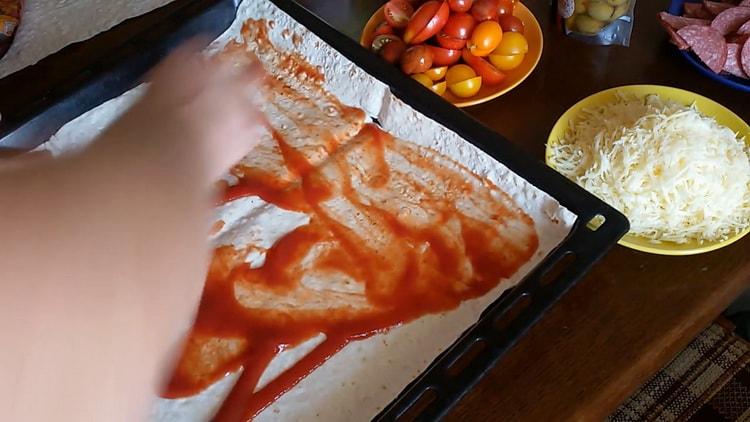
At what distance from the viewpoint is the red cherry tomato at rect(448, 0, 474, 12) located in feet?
3.50

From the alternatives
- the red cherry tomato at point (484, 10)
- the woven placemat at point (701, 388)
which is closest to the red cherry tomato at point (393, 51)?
the red cherry tomato at point (484, 10)

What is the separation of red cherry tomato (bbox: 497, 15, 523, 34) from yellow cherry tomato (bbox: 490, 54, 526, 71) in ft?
0.15

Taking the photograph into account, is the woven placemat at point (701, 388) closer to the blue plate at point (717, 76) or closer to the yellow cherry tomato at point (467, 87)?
the blue plate at point (717, 76)

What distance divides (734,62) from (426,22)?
0.42 metres

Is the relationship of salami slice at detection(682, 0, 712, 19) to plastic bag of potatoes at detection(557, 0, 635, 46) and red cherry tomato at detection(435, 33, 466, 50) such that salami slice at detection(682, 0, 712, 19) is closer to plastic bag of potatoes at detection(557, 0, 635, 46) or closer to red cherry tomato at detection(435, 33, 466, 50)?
plastic bag of potatoes at detection(557, 0, 635, 46)

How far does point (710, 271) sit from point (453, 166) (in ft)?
1.02

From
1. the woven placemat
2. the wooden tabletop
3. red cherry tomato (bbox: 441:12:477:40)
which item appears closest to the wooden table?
the wooden tabletop

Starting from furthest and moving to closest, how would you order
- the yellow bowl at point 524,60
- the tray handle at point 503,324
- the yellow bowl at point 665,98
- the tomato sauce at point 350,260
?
the yellow bowl at point 524,60, the yellow bowl at point 665,98, the tomato sauce at point 350,260, the tray handle at point 503,324

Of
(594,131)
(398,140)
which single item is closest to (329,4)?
(398,140)

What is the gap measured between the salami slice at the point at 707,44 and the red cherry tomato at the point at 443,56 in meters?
0.31

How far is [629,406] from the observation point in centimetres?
110

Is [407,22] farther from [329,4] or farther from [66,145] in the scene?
[66,145]

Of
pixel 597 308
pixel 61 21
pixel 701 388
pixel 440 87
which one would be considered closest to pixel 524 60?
pixel 440 87

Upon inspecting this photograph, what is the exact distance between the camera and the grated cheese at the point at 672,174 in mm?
847
